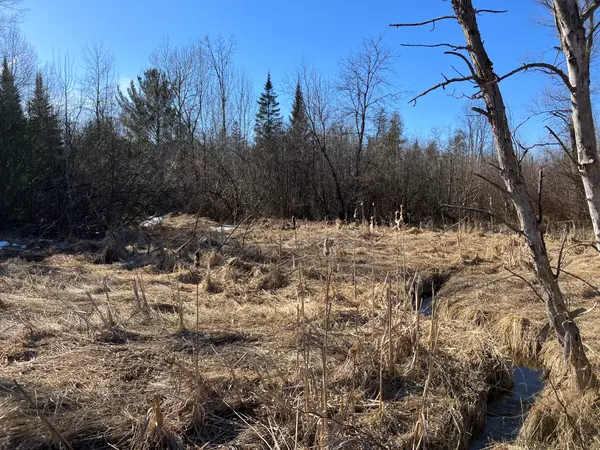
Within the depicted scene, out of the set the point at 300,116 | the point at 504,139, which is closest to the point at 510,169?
the point at 504,139

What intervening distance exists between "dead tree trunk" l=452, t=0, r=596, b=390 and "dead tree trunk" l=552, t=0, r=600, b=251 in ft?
1.11

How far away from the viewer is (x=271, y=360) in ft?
11.0

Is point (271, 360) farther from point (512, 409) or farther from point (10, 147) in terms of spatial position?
point (10, 147)

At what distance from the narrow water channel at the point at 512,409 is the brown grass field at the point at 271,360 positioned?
0.10 metres

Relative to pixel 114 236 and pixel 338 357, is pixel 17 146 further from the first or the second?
pixel 338 357

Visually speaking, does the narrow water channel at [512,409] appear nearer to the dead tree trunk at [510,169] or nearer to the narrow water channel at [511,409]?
the narrow water channel at [511,409]

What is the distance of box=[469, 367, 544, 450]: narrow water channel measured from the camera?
321 centimetres

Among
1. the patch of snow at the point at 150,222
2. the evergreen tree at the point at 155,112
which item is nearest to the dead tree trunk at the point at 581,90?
the patch of snow at the point at 150,222

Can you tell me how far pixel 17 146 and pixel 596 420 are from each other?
12.4 metres

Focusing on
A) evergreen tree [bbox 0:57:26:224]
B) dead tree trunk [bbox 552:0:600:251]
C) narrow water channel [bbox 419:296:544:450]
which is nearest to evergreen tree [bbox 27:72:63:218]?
evergreen tree [bbox 0:57:26:224]

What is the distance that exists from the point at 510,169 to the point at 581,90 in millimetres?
627

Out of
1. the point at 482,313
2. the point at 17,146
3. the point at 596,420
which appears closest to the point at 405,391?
the point at 596,420

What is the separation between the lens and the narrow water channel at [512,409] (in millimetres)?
3215

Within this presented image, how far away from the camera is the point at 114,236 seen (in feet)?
30.6
